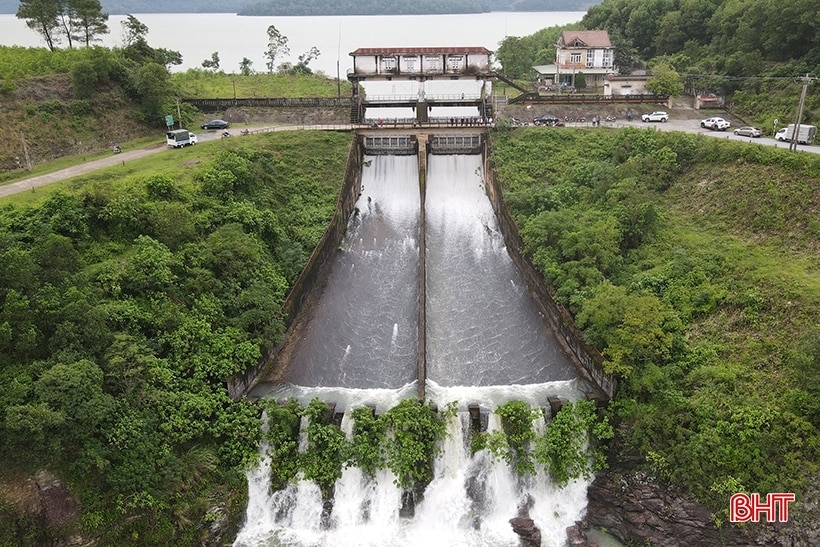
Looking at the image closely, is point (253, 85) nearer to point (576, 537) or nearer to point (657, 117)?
point (657, 117)

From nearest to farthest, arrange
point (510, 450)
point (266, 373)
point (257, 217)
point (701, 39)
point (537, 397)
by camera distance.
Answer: point (510, 450) < point (537, 397) < point (266, 373) < point (257, 217) < point (701, 39)

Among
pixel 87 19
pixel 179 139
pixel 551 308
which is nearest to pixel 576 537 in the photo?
pixel 551 308

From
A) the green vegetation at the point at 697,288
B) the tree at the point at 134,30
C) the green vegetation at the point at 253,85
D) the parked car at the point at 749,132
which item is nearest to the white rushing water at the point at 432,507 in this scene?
the green vegetation at the point at 697,288

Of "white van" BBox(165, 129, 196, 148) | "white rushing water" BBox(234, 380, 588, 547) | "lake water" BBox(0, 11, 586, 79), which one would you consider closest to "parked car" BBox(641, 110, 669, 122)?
"white rushing water" BBox(234, 380, 588, 547)

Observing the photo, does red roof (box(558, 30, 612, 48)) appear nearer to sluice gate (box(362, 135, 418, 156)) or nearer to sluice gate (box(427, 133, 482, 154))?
sluice gate (box(427, 133, 482, 154))

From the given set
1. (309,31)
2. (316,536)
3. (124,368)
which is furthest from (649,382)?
(309,31)

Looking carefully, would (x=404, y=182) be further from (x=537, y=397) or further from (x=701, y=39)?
(x=701, y=39)
